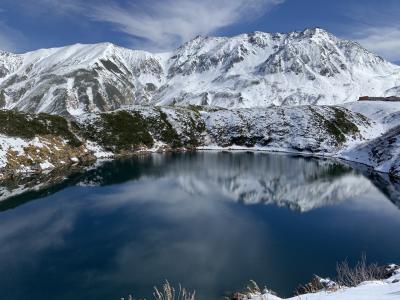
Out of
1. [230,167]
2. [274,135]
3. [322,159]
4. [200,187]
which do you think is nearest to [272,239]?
[200,187]

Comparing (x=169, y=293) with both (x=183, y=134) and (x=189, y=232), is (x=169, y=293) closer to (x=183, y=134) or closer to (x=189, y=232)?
(x=189, y=232)

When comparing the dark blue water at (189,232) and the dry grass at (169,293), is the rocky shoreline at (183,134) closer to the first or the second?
the dark blue water at (189,232)

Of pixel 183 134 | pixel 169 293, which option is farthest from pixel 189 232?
pixel 183 134

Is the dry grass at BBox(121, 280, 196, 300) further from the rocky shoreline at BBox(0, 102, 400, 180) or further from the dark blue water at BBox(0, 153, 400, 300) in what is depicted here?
the rocky shoreline at BBox(0, 102, 400, 180)

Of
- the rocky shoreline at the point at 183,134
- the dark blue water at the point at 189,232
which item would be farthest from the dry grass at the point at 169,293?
the rocky shoreline at the point at 183,134

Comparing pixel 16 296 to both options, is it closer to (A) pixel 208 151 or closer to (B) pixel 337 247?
(B) pixel 337 247

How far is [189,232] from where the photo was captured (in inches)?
1919

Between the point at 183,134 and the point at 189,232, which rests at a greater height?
the point at 183,134

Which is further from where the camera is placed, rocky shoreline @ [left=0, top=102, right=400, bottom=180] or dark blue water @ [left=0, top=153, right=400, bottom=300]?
rocky shoreline @ [left=0, top=102, right=400, bottom=180]

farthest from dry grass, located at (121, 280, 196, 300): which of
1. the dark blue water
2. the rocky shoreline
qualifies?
the rocky shoreline

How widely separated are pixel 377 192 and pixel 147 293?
55.1 meters

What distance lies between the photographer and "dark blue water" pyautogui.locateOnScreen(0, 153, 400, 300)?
35.4 metres

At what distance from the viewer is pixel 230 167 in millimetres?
99750

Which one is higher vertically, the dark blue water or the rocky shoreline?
the rocky shoreline
